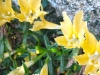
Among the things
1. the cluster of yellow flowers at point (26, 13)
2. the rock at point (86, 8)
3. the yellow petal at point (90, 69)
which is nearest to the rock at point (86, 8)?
the rock at point (86, 8)

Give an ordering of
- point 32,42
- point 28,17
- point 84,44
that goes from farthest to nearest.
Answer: point 32,42 < point 28,17 < point 84,44

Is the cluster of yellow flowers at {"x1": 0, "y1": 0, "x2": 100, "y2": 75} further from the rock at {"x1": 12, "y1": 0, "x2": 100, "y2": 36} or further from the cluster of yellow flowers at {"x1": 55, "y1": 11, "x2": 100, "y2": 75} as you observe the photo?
the rock at {"x1": 12, "y1": 0, "x2": 100, "y2": 36}

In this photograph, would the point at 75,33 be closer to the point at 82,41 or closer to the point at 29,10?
Answer: the point at 82,41

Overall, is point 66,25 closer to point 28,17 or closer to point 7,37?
point 28,17

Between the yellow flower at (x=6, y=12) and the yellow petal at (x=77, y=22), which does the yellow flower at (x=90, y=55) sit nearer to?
the yellow petal at (x=77, y=22)

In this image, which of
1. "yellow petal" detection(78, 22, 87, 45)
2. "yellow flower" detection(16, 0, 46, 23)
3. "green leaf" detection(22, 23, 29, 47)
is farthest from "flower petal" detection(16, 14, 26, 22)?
"yellow petal" detection(78, 22, 87, 45)

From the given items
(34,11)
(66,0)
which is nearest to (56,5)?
(66,0)
